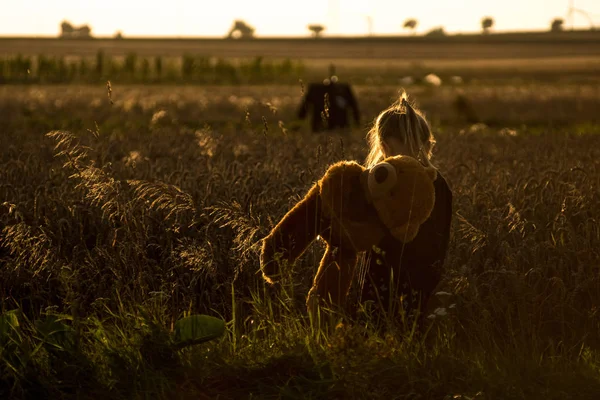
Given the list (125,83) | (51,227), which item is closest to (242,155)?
(51,227)

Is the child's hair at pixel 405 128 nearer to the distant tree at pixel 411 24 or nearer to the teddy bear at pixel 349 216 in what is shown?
the teddy bear at pixel 349 216

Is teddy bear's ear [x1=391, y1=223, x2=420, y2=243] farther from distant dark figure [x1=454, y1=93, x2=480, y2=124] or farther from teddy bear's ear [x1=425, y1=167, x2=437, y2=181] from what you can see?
distant dark figure [x1=454, y1=93, x2=480, y2=124]

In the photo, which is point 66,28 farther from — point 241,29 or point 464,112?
point 464,112

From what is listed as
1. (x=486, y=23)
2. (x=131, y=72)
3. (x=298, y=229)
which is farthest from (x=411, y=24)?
(x=298, y=229)

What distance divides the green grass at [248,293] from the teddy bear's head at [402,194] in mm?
526

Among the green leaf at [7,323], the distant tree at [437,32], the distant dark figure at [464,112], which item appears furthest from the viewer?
the distant tree at [437,32]

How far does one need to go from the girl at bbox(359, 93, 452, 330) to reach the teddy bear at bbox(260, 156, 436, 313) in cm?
13

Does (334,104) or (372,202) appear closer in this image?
(372,202)

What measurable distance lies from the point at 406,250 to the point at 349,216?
38 centimetres

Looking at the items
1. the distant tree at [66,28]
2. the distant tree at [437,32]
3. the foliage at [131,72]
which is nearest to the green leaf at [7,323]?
the foliage at [131,72]

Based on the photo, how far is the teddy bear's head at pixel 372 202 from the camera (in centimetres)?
459

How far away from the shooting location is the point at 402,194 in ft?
15.1

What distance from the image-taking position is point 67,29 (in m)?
169

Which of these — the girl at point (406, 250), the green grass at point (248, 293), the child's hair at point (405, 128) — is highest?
the child's hair at point (405, 128)
